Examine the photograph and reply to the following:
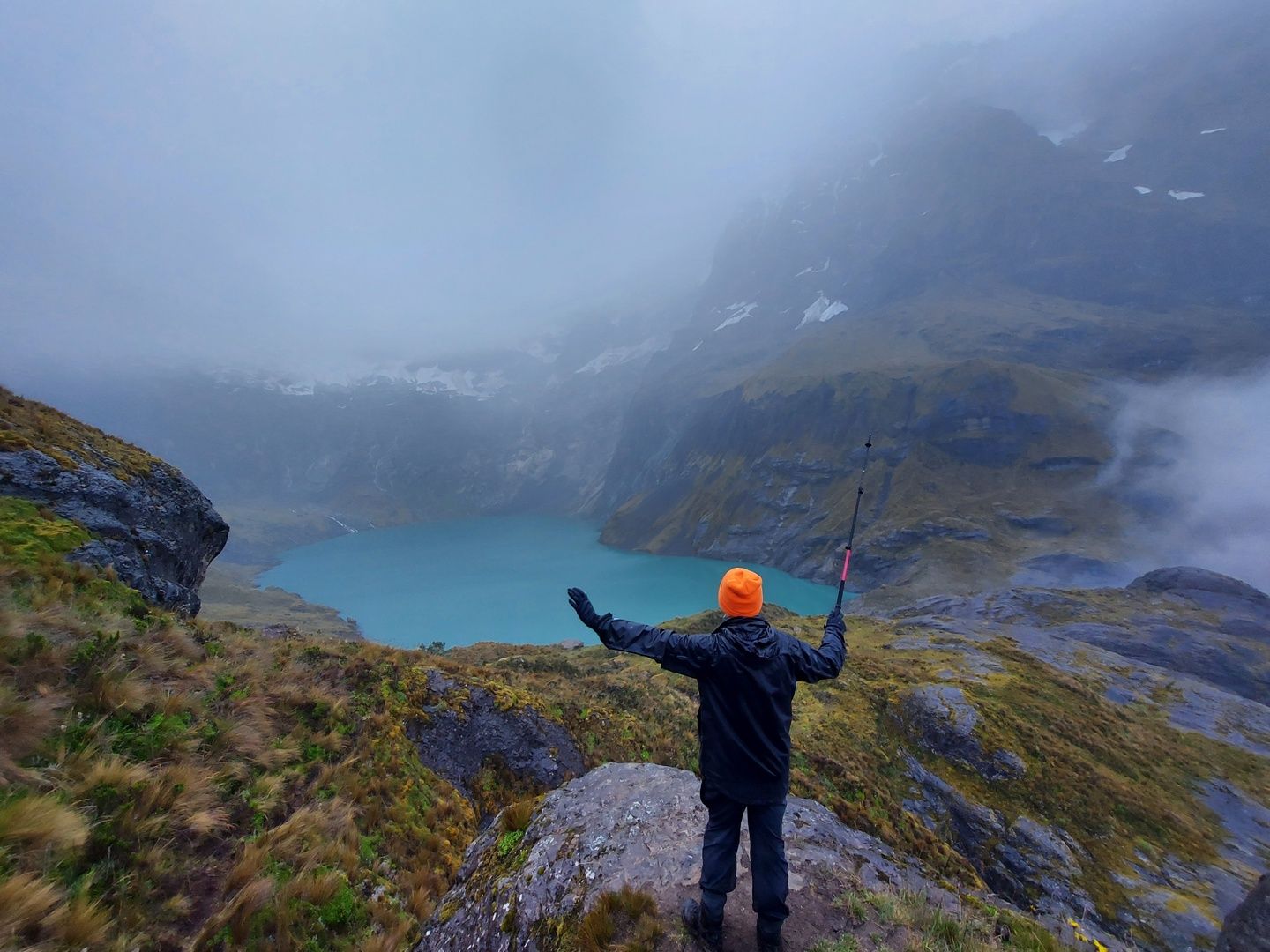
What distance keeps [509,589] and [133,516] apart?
11846 cm

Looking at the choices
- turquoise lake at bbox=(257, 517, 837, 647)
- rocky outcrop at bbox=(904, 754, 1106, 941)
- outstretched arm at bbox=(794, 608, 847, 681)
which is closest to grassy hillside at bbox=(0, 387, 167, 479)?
outstretched arm at bbox=(794, 608, 847, 681)

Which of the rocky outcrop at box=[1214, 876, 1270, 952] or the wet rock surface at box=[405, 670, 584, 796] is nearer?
the rocky outcrop at box=[1214, 876, 1270, 952]

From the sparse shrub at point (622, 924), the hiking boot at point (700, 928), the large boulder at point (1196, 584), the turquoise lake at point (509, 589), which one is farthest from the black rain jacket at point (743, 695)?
the large boulder at point (1196, 584)

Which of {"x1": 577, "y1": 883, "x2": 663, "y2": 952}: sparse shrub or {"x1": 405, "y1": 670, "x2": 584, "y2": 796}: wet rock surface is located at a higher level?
{"x1": 577, "y1": 883, "x2": 663, "y2": 952}: sparse shrub

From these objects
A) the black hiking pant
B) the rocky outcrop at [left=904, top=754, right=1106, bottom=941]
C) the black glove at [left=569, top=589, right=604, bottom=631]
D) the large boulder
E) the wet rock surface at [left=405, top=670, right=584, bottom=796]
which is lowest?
the large boulder

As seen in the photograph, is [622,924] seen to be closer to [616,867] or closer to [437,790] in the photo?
[616,867]

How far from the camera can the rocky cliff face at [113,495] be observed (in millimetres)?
10148

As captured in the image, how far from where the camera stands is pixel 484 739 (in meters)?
11.3

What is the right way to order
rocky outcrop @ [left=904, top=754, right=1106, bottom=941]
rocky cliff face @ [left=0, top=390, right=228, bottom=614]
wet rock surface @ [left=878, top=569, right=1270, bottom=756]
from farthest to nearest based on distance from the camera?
wet rock surface @ [left=878, top=569, right=1270, bottom=756]
rocky outcrop @ [left=904, top=754, right=1106, bottom=941]
rocky cliff face @ [left=0, top=390, right=228, bottom=614]

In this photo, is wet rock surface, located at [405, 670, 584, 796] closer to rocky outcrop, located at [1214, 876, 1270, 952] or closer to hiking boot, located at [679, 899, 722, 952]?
hiking boot, located at [679, 899, 722, 952]

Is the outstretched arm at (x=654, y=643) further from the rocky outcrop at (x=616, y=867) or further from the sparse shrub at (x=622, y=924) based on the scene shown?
the rocky outcrop at (x=616, y=867)

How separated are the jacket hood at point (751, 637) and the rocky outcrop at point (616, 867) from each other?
3.01m

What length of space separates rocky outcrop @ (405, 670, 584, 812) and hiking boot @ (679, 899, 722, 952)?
6.33 m

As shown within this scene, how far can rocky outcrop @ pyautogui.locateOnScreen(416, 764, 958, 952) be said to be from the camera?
576 cm
